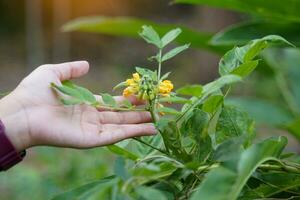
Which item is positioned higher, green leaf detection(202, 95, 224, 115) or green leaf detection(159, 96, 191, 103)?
green leaf detection(159, 96, 191, 103)

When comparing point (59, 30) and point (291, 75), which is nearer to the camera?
point (291, 75)

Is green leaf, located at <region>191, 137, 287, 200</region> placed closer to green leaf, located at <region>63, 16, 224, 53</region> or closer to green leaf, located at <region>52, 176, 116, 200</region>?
green leaf, located at <region>52, 176, 116, 200</region>

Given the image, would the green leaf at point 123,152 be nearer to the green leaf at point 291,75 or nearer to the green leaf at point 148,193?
the green leaf at point 148,193

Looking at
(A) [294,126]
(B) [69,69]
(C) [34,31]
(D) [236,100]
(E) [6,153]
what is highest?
(B) [69,69]

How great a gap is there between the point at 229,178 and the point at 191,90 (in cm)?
11

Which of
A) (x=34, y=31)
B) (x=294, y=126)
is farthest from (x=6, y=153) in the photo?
(x=34, y=31)

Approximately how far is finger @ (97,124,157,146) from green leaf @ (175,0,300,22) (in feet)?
2.18

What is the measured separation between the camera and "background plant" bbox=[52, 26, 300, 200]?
657 millimetres

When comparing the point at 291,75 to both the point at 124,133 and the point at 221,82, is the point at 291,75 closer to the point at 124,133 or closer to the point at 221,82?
the point at 124,133

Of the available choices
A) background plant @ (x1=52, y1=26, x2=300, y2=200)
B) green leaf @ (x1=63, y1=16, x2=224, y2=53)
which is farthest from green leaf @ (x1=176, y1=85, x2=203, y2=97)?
green leaf @ (x1=63, y1=16, x2=224, y2=53)

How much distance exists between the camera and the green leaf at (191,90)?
71cm

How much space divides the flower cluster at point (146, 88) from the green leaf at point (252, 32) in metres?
0.79

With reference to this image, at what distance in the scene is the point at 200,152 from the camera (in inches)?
30.8

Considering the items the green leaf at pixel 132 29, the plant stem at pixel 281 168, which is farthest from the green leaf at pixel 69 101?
the green leaf at pixel 132 29
